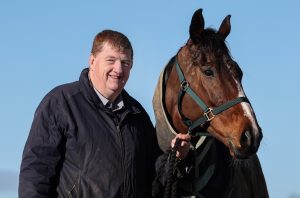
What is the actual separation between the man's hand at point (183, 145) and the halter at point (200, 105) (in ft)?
0.91

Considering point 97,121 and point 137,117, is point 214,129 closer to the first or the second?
point 137,117

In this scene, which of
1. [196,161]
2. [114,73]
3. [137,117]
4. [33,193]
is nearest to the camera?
[33,193]

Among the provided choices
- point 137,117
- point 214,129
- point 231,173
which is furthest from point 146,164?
point 231,173

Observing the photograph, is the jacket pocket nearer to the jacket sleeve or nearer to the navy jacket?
the navy jacket

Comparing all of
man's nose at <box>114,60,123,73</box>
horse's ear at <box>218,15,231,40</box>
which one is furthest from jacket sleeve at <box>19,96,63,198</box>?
horse's ear at <box>218,15,231,40</box>

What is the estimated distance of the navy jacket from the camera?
4.40 metres

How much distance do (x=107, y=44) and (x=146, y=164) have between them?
102 centimetres

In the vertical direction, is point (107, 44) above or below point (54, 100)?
above

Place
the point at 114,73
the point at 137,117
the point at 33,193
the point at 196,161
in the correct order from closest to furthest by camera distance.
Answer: the point at 33,193
the point at 114,73
the point at 137,117
the point at 196,161

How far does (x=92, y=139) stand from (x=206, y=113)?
1.22 metres

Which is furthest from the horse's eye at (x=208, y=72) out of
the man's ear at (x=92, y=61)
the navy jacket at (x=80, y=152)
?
the man's ear at (x=92, y=61)

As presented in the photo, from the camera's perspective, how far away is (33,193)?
436 cm

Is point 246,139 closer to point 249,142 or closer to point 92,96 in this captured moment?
point 249,142

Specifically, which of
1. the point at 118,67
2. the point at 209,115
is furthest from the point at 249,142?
the point at 118,67
